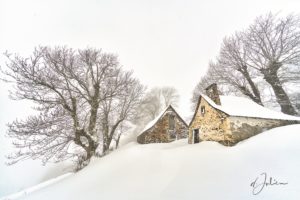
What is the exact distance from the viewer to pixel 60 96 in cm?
969

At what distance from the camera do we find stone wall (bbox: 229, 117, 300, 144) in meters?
7.51

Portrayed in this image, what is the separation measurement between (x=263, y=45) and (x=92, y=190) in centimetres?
955

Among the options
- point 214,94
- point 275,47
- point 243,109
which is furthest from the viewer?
point 275,47

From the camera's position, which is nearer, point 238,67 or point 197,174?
point 197,174

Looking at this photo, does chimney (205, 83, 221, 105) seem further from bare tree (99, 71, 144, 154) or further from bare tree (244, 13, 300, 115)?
bare tree (99, 71, 144, 154)

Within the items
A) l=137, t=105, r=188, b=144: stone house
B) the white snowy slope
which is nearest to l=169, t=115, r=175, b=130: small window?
l=137, t=105, r=188, b=144: stone house

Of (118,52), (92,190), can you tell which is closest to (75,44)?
(118,52)

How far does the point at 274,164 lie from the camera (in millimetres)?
4461

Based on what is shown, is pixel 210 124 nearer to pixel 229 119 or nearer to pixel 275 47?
pixel 229 119

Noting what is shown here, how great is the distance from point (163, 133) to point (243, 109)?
4525mm

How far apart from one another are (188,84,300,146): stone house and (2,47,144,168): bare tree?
4.07 meters

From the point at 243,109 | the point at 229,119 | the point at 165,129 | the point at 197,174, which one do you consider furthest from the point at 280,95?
the point at 197,174

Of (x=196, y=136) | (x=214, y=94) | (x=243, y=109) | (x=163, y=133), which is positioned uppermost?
(x=214, y=94)

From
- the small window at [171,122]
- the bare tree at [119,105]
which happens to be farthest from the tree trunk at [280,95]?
the bare tree at [119,105]
